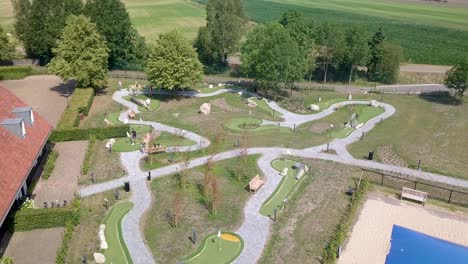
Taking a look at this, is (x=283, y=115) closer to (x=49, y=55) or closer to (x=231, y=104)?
(x=231, y=104)

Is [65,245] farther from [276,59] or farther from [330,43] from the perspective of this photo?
[330,43]

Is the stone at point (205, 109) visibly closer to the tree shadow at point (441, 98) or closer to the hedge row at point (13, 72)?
the tree shadow at point (441, 98)

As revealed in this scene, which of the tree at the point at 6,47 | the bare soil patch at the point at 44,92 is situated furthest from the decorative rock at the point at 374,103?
the tree at the point at 6,47

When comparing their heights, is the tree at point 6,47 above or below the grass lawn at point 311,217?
above

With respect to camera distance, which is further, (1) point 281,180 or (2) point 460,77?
(2) point 460,77

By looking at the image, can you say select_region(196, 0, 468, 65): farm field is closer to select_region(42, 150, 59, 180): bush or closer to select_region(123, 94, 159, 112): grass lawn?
select_region(123, 94, 159, 112): grass lawn

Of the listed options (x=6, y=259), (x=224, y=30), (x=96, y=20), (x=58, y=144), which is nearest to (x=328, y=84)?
(x=224, y=30)
